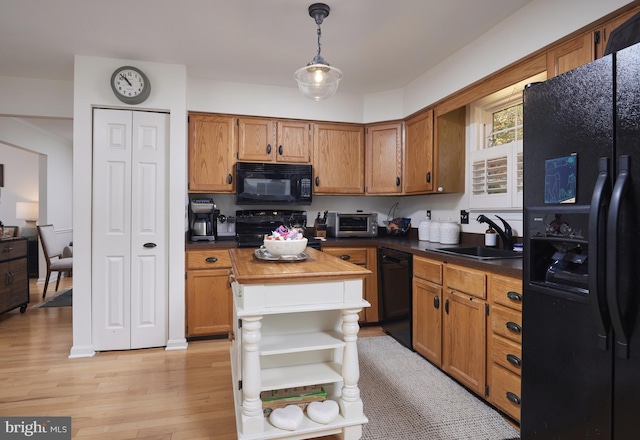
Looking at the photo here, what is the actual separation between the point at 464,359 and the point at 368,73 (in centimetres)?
254

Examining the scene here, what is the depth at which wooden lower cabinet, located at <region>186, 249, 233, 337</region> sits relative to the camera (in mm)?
3201

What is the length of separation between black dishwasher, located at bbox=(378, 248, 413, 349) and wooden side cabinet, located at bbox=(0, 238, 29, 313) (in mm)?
3978

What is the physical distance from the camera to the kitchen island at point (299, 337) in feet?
5.24

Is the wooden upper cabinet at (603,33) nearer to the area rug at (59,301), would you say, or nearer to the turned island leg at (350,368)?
the turned island leg at (350,368)

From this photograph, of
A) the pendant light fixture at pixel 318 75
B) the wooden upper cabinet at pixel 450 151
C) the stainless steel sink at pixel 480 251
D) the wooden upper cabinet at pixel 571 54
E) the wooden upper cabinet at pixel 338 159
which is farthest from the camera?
the wooden upper cabinet at pixel 338 159

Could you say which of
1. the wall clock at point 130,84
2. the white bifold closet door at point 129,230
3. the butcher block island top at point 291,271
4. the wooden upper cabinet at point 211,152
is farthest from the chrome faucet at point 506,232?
the wall clock at point 130,84

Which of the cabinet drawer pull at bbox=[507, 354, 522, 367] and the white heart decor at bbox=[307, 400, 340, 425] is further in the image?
the cabinet drawer pull at bbox=[507, 354, 522, 367]

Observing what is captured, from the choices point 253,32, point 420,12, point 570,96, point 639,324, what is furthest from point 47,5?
point 639,324

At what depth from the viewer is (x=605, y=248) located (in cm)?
111

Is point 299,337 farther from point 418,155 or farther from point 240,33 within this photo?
point 418,155

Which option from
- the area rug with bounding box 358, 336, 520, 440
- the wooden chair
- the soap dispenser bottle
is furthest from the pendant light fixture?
the wooden chair

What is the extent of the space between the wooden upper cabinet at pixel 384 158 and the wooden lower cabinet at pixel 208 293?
5.72 ft
